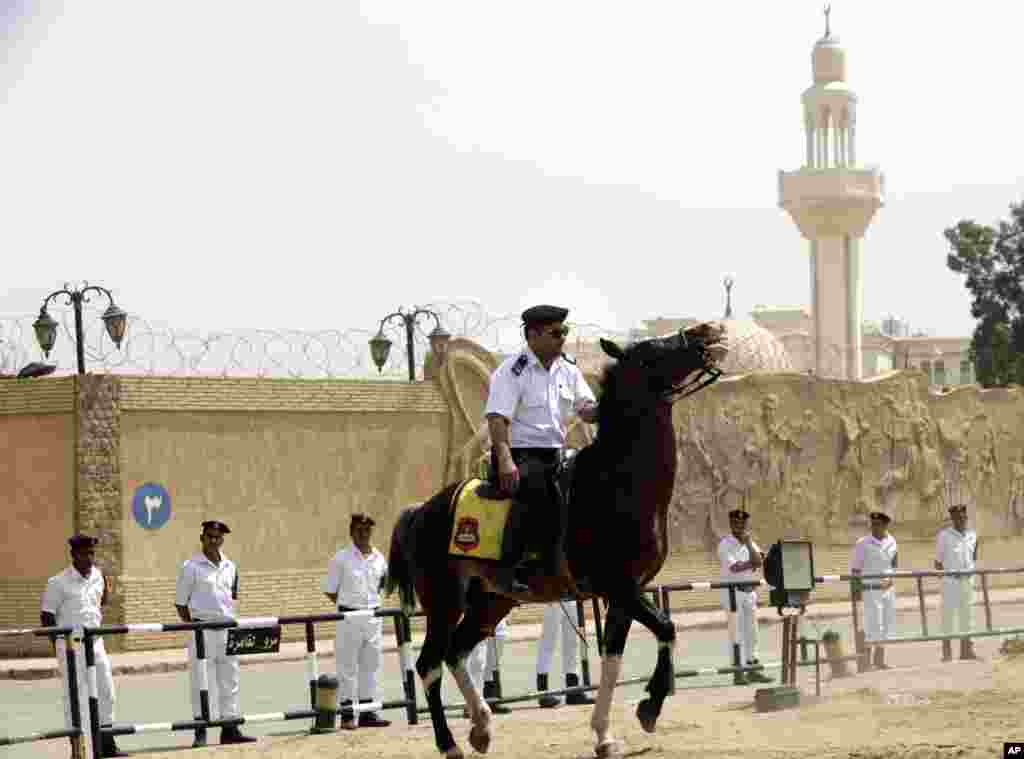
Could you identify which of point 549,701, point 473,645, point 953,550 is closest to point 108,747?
point 473,645

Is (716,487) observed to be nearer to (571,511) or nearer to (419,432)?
(419,432)

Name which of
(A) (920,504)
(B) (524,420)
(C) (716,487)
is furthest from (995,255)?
(B) (524,420)

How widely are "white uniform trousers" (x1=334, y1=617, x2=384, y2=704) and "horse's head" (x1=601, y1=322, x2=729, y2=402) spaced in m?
5.72

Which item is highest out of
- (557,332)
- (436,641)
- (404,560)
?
(557,332)

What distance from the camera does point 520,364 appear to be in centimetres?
1138

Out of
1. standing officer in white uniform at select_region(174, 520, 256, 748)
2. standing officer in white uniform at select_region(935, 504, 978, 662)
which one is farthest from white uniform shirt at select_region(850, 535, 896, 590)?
standing officer in white uniform at select_region(174, 520, 256, 748)

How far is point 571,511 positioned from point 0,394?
1815cm

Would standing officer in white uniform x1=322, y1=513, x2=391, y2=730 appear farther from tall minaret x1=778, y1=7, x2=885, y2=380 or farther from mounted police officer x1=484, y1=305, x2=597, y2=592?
tall minaret x1=778, y1=7, x2=885, y2=380

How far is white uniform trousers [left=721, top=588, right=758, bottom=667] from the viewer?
19156 millimetres

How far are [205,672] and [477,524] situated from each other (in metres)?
4.19

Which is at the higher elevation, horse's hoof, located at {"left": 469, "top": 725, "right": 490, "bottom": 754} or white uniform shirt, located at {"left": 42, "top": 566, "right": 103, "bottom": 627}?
white uniform shirt, located at {"left": 42, "top": 566, "right": 103, "bottom": 627}

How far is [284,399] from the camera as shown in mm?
29344

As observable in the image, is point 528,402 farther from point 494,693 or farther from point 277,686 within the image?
point 277,686

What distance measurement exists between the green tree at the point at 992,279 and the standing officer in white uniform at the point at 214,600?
5193 centimetres
